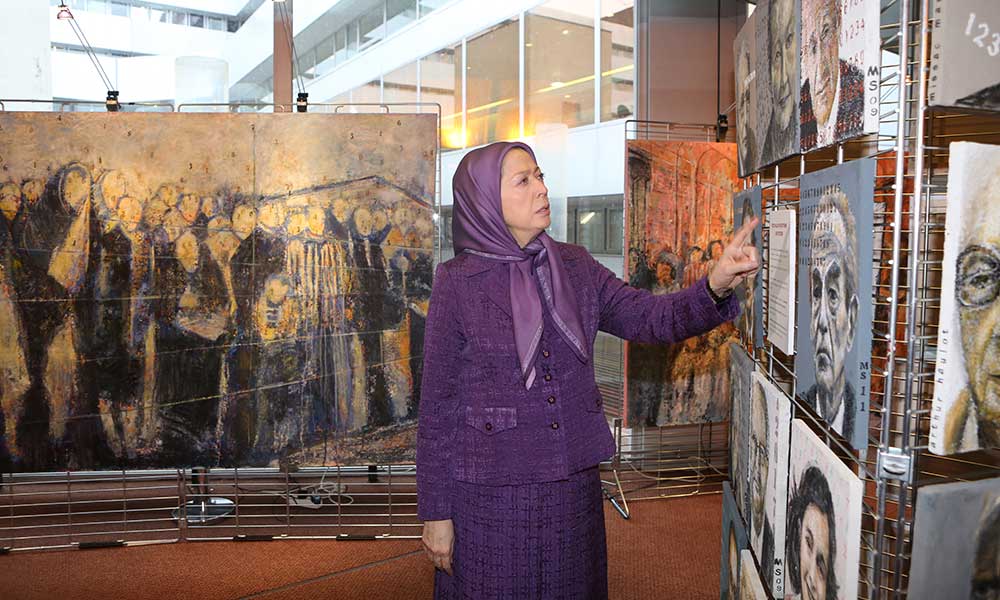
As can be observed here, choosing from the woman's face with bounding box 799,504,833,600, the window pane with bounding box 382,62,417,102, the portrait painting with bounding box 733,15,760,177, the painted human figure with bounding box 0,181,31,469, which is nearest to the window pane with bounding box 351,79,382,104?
the window pane with bounding box 382,62,417,102

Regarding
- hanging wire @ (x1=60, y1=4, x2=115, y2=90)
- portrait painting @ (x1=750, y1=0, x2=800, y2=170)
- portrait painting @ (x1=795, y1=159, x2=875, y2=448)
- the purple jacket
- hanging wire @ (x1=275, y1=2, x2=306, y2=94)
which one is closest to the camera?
portrait painting @ (x1=795, y1=159, x2=875, y2=448)

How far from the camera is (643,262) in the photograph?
→ 3.88 metres

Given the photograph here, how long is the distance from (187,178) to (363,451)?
1449 millimetres

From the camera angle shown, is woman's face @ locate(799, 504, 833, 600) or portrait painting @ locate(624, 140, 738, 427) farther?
portrait painting @ locate(624, 140, 738, 427)

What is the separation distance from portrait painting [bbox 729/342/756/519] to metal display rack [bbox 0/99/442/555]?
73.2 inches

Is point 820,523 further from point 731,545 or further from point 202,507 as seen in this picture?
point 202,507

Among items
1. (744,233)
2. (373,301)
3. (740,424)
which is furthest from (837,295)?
(373,301)

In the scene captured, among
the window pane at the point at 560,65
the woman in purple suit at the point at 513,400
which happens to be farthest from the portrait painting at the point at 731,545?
the window pane at the point at 560,65

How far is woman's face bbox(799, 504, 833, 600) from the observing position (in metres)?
1.15

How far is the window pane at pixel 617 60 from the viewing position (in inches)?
178

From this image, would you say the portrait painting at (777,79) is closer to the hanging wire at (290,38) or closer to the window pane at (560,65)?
the window pane at (560,65)

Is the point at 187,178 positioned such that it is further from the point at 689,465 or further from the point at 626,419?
the point at 689,465

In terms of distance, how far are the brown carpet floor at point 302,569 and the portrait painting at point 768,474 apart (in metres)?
1.65

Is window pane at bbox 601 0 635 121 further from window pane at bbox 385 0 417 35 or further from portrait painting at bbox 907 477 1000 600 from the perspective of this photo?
portrait painting at bbox 907 477 1000 600
